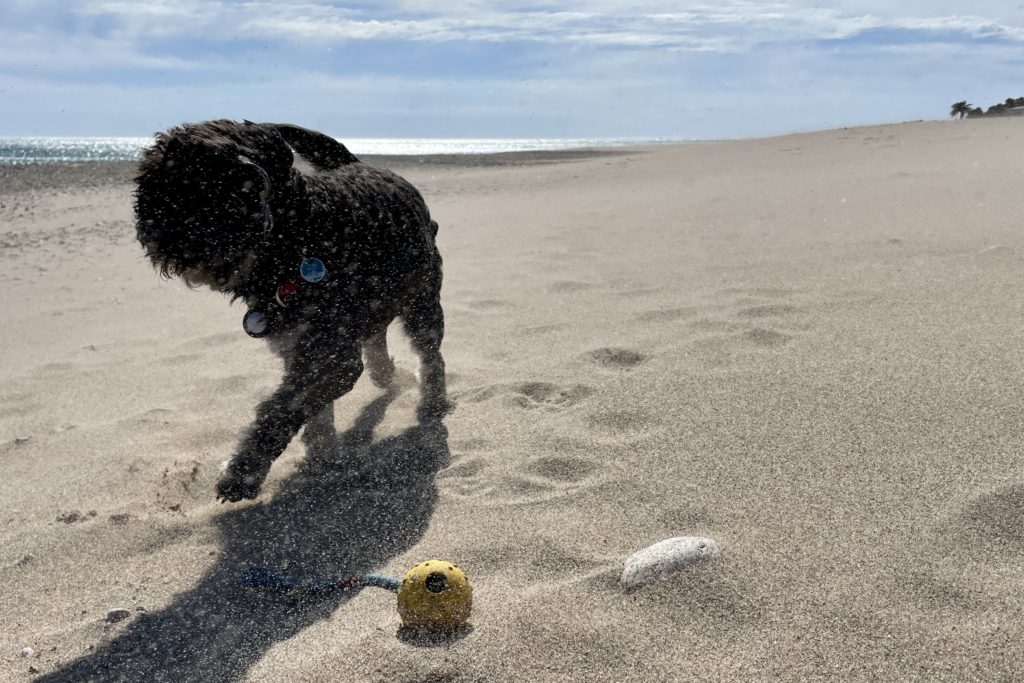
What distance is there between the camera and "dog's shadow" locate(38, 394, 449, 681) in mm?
2326

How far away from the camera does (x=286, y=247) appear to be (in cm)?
339

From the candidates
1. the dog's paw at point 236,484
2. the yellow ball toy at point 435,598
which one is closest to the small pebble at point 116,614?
the dog's paw at point 236,484

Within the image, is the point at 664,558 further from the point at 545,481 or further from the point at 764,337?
the point at 764,337

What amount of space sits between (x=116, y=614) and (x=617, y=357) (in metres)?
2.67

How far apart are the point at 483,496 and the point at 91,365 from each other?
341cm

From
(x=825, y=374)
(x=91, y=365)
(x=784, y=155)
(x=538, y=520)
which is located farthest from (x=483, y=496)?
(x=784, y=155)

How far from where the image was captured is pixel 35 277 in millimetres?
8820

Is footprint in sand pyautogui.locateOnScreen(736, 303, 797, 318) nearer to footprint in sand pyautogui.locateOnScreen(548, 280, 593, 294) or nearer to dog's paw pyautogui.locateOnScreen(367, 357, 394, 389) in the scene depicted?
footprint in sand pyautogui.locateOnScreen(548, 280, 593, 294)

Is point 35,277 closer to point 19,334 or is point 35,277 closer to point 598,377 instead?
point 19,334

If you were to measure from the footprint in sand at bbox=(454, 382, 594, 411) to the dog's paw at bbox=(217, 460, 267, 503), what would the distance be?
126 centimetres

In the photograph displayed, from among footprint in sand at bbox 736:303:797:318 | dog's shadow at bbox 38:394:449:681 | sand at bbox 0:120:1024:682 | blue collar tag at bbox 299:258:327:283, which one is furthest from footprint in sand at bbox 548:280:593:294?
blue collar tag at bbox 299:258:327:283

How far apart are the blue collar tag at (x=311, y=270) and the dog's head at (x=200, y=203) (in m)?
0.21

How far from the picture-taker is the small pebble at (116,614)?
2543 mm

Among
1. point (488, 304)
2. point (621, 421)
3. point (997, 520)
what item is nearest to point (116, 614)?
point (621, 421)
